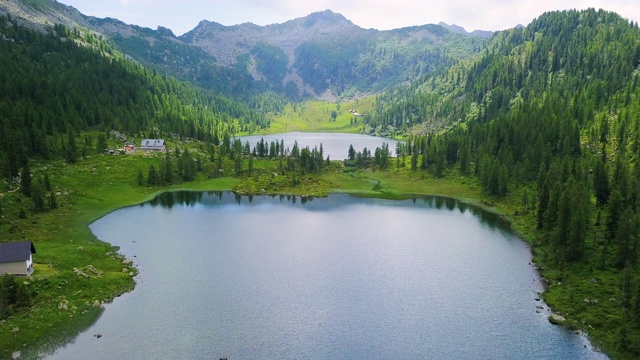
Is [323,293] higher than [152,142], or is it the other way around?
[152,142]

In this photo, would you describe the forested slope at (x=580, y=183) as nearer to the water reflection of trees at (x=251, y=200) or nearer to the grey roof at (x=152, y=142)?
the water reflection of trees at (x=251, y=200)

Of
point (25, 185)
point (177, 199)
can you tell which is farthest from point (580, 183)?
point (25, 185)

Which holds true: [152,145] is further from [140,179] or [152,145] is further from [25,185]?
[25,185]

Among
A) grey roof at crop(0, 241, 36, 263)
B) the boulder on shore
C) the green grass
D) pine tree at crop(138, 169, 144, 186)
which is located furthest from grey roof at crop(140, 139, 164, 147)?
the boulder on shore

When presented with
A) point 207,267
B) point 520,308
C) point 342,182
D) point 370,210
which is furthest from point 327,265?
point 342,182

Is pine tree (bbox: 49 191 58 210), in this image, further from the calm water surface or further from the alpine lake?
the alpine lake

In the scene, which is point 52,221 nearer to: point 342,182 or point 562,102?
point 342,182

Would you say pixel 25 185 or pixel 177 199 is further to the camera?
pixel 177 199
